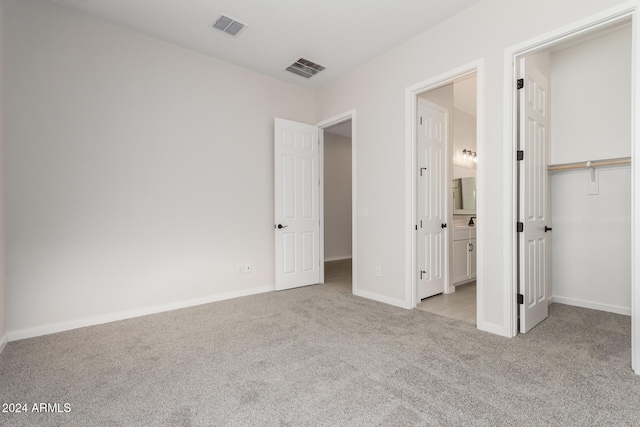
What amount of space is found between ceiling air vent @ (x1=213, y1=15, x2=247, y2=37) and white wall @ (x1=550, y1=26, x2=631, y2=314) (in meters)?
3.61

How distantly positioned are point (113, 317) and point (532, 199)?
4176mm

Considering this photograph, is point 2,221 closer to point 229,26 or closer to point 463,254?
point 229,26

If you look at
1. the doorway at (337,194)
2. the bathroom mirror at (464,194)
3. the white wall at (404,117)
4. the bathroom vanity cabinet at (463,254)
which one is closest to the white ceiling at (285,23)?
the white wall at (404,117)

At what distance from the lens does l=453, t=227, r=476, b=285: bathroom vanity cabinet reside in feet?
14.3

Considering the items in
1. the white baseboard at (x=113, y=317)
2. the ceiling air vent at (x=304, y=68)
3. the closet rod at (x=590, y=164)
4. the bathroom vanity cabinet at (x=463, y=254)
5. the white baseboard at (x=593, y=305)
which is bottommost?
the white baseboard at (x=593, y=305)

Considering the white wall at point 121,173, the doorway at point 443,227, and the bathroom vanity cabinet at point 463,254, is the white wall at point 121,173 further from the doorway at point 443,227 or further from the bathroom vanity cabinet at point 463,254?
the bathroom vanity cabinet at point 463,254

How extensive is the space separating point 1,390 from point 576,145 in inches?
215

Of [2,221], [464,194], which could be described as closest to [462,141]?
[464,194]

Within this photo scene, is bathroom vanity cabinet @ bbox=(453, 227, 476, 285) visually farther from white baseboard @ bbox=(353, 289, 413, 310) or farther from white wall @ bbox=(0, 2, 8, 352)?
white wall @ bbox=(0, 2, 8, 352)

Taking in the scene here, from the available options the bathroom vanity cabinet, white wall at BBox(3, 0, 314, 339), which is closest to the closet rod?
the bathroom vanity cabinet

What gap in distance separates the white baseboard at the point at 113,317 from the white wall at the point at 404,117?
170 centimetres

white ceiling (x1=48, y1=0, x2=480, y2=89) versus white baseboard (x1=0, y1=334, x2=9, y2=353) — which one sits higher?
white ceiling (x1=48, y1=0, x2=480, y2=89)

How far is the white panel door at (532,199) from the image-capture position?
105 inches

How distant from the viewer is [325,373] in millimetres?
2041
